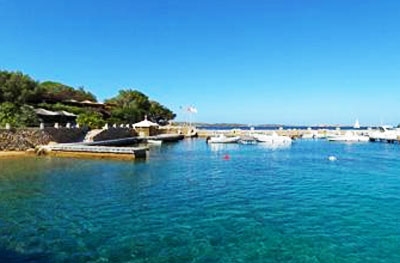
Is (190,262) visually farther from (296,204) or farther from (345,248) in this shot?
(296,204)

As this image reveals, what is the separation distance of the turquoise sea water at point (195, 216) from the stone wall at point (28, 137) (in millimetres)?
11722

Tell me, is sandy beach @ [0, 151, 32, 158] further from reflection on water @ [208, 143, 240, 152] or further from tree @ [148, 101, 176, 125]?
tree @ [148, 101, 176, 125]

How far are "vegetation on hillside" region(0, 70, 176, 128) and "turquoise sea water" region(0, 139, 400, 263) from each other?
19689 millimetres

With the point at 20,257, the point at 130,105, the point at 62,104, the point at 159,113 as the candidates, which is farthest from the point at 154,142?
the point at 20,257

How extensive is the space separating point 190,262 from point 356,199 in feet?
35.7

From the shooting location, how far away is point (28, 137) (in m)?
37.3

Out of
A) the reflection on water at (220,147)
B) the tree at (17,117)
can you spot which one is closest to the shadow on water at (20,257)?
the tree at (17,117)

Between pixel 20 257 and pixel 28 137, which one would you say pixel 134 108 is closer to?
pixel 28 137

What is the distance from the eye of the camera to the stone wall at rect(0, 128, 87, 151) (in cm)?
3553

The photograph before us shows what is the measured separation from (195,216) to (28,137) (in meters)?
28.8

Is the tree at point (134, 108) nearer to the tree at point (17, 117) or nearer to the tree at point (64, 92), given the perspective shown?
the tree at point (64, 92)

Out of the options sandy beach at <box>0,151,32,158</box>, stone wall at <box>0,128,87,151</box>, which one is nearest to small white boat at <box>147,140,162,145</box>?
stone wall at <box>0,128,87,151</box>

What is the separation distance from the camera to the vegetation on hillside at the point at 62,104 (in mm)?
42213

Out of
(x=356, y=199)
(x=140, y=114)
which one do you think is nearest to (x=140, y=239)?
(x=356, y=199)
